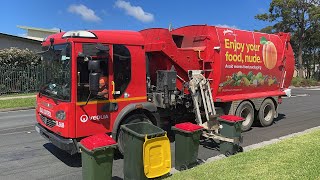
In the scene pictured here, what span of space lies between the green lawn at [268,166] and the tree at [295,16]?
42501 mm

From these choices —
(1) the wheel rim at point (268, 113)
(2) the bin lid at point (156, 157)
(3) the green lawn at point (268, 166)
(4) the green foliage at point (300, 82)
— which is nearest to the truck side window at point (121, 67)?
(2) the bin lid at point (156, 157)

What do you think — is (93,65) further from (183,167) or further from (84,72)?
(183,167)

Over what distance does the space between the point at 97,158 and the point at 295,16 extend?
4742 centimetres

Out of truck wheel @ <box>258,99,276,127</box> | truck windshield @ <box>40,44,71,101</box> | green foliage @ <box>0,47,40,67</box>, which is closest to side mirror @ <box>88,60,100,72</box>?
truck windshield @ <box>40,44,71,101</box>

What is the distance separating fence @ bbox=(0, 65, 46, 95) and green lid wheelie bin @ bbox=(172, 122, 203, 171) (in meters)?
18.6

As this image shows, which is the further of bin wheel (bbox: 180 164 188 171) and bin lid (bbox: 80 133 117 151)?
bin wheel (bbox: 180 164 188 171)

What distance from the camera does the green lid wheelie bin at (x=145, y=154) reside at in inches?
228

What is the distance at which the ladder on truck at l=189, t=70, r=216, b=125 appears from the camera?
9102 mm

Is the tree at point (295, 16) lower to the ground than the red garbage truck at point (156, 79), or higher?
higher

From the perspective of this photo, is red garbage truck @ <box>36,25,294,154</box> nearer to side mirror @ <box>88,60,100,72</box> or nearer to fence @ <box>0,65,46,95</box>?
side mirror @ <box>88,60,100,72</box>

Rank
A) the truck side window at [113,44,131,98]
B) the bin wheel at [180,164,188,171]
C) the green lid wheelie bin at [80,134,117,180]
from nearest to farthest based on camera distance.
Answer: the green lid wheelie bin at [80,134,117,180] < the bin wheel at [180,164,188,171] < the truck side window at [113,44,131,98]

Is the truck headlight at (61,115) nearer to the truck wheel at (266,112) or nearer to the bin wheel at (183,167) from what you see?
the bin wheel at (183,167)

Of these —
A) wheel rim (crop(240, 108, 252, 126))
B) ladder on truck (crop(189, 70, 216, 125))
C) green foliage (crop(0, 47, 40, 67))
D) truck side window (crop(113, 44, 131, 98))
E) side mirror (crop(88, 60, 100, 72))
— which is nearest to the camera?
side mirror (crop(88, 60, 100, 72))

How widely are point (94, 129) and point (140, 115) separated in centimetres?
114
